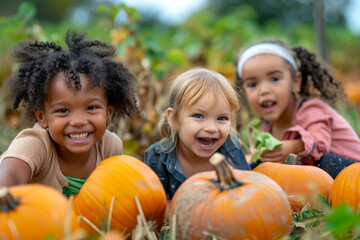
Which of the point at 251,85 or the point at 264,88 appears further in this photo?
the point at 251,85

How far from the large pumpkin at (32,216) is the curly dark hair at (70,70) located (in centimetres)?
90

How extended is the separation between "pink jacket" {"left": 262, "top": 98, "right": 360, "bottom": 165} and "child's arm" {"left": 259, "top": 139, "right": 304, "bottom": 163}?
0.06 meters

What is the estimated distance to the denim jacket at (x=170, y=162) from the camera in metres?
2.84

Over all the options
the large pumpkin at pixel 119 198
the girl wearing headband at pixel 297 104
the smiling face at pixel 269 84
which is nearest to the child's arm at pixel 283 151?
the girl wearing headband at pixel 297 104

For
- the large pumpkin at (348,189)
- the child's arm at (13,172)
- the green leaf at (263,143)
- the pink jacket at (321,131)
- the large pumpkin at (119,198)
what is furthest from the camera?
the pink jacket at (321,131)

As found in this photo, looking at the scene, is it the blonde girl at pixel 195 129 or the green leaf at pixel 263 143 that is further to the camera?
the green leaf at pixel 263 143

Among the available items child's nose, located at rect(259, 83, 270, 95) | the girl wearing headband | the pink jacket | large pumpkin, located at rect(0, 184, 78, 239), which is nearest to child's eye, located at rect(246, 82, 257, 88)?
the girl wearing headband

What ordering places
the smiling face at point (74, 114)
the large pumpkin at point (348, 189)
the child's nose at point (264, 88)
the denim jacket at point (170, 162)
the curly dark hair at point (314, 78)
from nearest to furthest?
the large pumpkin at point (348, 189) → the smiling face at point (74, 114) → the denim jacket at point (170, 162) → the child's nose at point (264, 88) → the curly dark hair at point (314, 78)

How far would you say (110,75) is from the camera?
273cm

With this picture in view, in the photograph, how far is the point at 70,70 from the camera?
249cm

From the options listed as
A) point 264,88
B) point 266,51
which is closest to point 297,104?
point 264,88

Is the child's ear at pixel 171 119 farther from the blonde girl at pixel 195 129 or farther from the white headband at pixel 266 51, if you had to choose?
the white headband at pixel 266 51

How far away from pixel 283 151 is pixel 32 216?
90.3 inches

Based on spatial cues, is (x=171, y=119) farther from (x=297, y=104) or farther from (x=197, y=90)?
(x=297, y=104)
